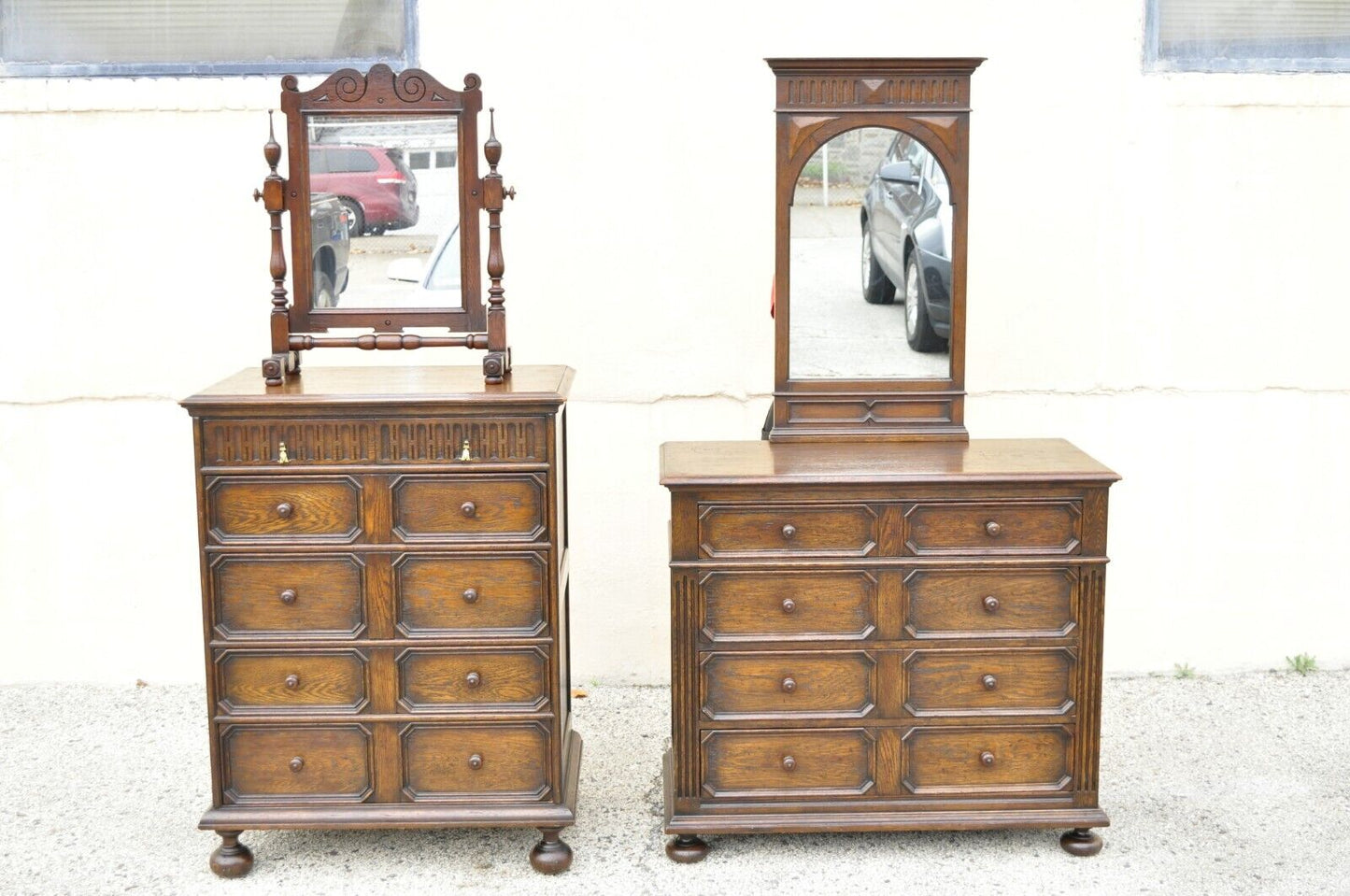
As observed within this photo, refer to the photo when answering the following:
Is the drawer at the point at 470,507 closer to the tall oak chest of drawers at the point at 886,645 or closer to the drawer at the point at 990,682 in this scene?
the tall oak chest of drawers at the point at 886,645

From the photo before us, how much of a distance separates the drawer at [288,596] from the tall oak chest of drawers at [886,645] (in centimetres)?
87

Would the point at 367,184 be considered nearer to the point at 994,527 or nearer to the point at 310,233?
the point at 310,233

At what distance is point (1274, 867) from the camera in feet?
12.8

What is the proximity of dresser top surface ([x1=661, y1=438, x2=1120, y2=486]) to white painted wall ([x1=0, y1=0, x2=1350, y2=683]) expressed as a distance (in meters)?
0.99

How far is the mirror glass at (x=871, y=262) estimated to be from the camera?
4.11 meters

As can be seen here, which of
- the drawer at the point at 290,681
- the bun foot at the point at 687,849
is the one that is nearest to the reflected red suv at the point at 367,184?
the drawer at the point at 290,681

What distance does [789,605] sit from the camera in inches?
153

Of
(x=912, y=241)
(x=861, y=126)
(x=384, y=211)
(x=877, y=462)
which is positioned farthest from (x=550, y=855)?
(x=861, y=126)

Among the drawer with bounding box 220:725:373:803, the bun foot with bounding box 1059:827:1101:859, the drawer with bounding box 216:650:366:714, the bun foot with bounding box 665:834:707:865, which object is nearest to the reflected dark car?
the bun foot with bounding box 1059:827:1101:859

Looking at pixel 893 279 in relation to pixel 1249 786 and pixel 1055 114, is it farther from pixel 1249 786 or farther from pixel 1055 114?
pixel 1249 786

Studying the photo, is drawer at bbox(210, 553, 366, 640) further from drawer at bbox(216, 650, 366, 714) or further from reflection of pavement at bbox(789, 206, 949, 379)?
reflection of pavement at bbox(789, 206, 949, 379)

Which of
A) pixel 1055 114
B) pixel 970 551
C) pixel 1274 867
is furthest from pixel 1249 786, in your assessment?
pixel 1055 114

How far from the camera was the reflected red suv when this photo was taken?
4012 mm

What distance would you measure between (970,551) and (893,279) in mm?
822
